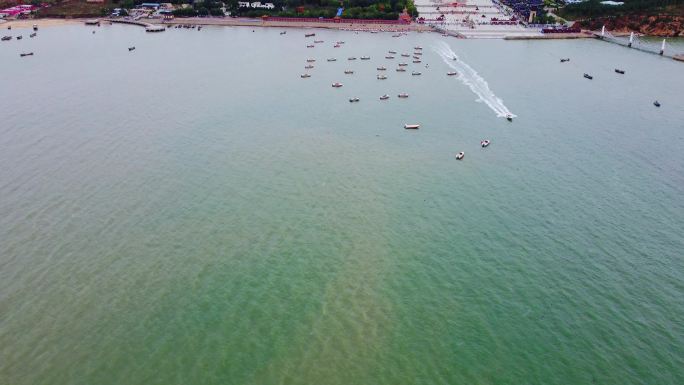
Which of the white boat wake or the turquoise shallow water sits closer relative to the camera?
the turquoise shallow water

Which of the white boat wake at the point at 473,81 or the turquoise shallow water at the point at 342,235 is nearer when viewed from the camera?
the turquoise shallow water at the point at 342,235

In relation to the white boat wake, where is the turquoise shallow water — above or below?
below

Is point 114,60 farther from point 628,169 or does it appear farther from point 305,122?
point 628,169

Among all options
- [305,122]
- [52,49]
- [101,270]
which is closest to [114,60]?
[52,49]

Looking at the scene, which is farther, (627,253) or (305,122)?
(305,122)

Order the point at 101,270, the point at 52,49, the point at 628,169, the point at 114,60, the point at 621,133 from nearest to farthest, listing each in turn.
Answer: the point at 101,270, the point at 628,169, the point at 621,133, the point at 114,60, the point at 52,49
